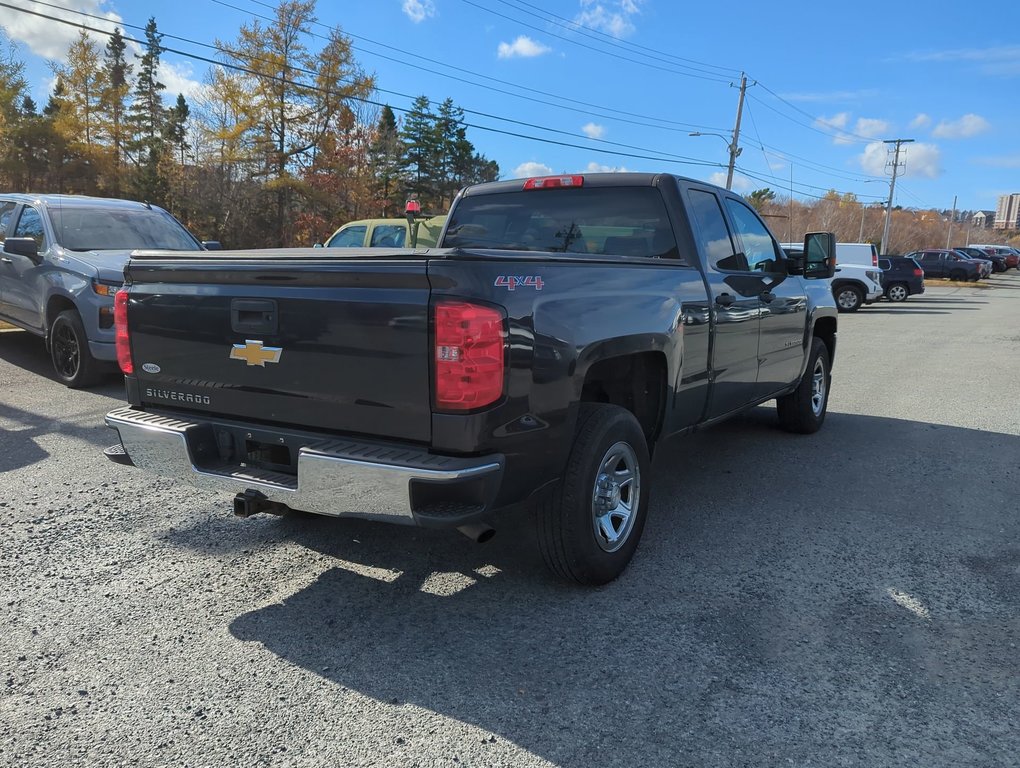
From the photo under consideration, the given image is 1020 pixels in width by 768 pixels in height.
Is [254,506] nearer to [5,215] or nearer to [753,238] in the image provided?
[753,238]

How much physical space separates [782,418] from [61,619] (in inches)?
221

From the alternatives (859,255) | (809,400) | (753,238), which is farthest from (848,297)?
(753,238)

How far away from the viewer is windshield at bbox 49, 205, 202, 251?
26.6ft

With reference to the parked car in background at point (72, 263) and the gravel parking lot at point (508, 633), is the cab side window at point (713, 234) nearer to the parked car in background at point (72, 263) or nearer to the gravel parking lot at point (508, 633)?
the gravel parking lot at point (508, 633)

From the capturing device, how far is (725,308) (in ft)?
14.8

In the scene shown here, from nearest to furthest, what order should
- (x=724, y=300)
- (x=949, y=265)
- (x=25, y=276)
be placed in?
(x=724, y=300) < (x=25, y=276) < (x=949, y=265)

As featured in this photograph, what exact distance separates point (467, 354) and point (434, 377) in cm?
15

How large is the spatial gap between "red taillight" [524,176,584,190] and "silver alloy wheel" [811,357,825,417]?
3186 millimetres

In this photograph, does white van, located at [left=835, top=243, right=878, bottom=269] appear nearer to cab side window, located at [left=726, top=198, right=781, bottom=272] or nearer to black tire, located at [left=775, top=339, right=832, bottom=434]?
black tire, located at [left=775, top=339, right=832, bottom=434]

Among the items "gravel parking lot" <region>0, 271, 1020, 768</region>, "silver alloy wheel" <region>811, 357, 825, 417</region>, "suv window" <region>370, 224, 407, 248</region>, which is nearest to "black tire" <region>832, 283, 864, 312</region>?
"suv window" <region>370, 224, 407, 248</region>

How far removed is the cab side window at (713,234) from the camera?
4504mm

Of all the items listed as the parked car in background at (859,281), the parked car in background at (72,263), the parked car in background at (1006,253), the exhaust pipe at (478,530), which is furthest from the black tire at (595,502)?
the parked car in background at (1006,253)

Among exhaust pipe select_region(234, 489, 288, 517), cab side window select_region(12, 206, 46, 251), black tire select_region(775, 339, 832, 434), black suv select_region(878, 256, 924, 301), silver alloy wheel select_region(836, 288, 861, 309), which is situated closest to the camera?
exhaust pipe select_region(234, 489, 288, 517)

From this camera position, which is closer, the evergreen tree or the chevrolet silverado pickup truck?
the chevrolet silverado pickup truck
